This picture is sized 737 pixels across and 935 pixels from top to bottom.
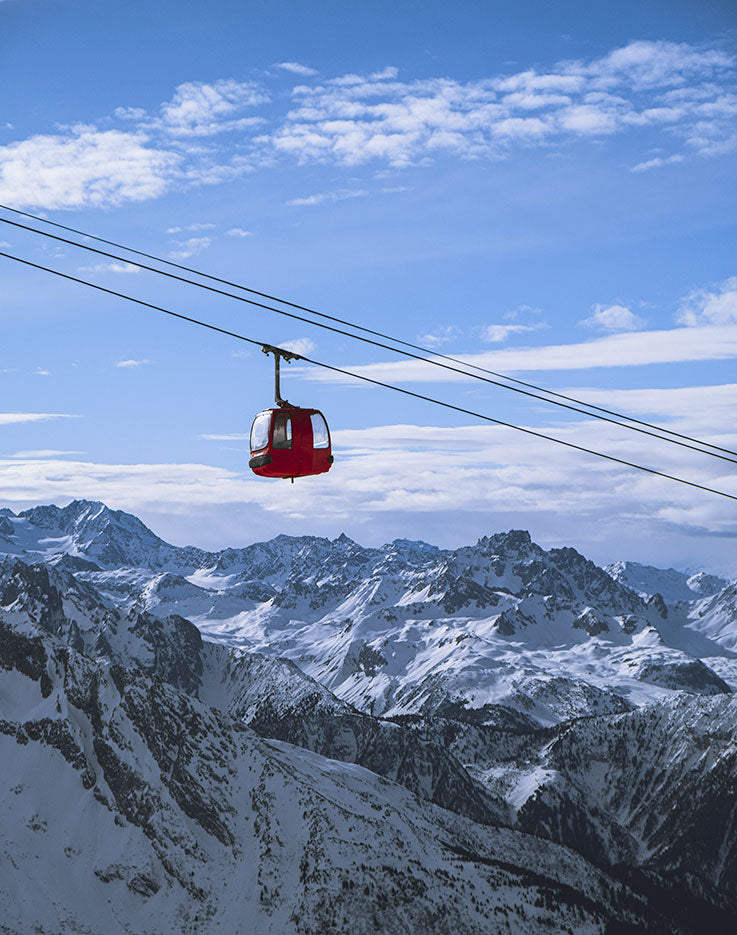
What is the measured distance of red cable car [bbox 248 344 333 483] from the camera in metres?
53.6

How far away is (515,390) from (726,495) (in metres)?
9.60

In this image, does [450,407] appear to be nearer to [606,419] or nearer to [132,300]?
[606,419]

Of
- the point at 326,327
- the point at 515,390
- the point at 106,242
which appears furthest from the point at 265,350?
the point at 515,390

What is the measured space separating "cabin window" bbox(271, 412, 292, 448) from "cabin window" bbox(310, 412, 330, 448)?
1285 mm

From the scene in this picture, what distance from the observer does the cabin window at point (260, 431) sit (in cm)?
5384

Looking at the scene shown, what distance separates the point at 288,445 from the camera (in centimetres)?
5359

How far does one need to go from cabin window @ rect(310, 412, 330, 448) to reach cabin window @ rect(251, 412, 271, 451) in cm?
219

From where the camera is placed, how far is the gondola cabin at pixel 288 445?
53.6 meters

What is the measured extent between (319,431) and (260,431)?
2.89 metres

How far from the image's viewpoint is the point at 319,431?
180 ft

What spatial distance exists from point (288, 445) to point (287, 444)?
0.08 metres

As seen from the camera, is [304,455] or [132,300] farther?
[304,455]

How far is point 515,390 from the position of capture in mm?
43094

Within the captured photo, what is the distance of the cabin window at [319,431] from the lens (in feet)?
179
